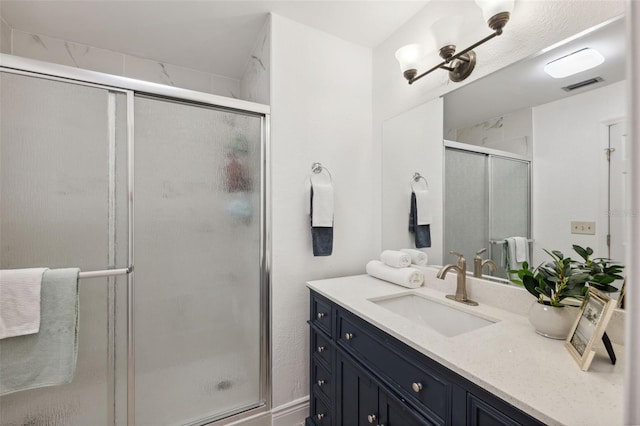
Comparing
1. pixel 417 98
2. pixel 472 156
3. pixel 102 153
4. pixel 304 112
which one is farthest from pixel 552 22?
pixel 102 153

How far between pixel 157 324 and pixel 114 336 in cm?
17

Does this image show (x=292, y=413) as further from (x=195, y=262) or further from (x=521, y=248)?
(x=521, y=248)

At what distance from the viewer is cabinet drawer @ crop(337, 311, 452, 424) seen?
81 cm

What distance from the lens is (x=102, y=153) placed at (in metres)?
1.23

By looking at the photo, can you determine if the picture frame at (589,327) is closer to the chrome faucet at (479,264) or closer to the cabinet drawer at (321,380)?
the chrome faucet at (479,264)

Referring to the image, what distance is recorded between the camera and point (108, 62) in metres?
1.93

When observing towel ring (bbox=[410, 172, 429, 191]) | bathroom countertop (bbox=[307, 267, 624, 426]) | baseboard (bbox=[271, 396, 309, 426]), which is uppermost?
towel ring (bbox=[410, 172, 429, 191])

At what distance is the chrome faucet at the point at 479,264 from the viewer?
1234 millimetres

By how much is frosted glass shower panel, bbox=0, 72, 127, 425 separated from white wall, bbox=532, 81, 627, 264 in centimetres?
175

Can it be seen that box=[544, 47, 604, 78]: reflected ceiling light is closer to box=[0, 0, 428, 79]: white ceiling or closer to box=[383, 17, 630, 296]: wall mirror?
box=[383, 17, 630, 296]: wall mirror

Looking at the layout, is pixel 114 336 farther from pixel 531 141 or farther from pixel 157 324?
pixel 531 141

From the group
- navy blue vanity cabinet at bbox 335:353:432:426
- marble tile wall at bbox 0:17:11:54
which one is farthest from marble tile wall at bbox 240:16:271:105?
navy blue vanity cabinet at bbox 335:353:432:426

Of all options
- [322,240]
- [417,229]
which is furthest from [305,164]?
[417,229]

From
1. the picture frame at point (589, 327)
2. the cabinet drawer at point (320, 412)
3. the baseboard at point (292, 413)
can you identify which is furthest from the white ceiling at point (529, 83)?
the baseboard at point (292, 413)
